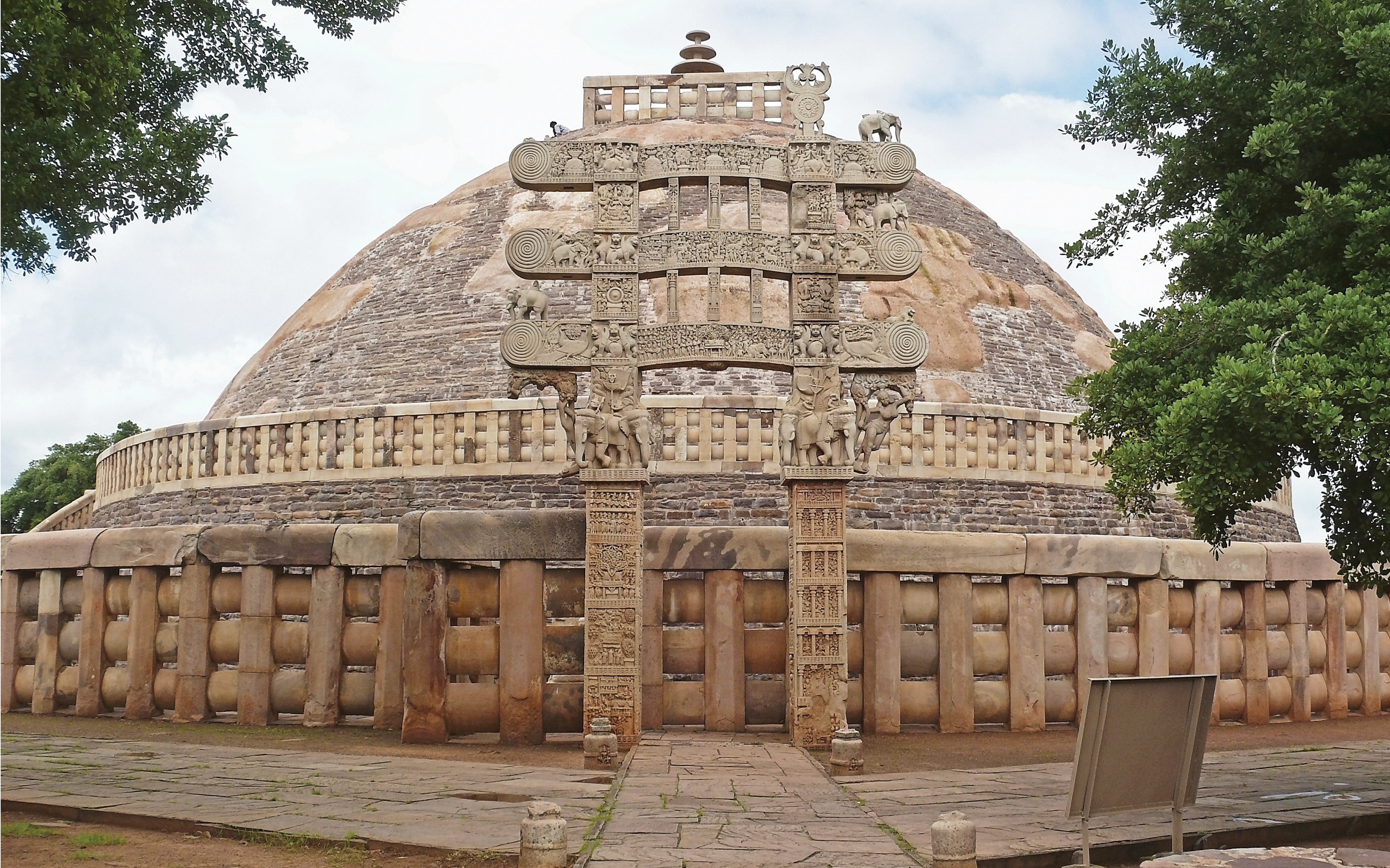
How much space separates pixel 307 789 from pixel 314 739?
8.01ft

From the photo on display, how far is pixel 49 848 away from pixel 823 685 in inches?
190

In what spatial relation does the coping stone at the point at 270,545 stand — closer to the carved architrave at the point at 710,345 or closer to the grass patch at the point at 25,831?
the carved architrave at the point at 710,345

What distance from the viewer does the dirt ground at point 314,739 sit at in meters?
8.47

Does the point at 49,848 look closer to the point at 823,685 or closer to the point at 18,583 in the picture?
the point at 823,685

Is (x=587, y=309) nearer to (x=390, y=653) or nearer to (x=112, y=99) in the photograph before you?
(x=390, y=653)

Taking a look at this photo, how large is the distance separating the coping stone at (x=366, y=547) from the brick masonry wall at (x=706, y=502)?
5411 mm

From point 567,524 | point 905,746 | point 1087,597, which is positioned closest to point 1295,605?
point 1087,597

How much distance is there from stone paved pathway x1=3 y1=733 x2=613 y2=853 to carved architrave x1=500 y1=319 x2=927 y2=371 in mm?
2862

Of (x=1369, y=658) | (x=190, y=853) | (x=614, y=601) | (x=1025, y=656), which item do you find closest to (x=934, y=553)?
(x=1025, y=656)

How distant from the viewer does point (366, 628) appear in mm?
9750

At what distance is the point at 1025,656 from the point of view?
9.65 meters

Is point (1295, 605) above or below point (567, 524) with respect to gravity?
below

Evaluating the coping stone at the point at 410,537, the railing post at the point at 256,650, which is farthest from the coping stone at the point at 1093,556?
the railing post at the point at 256,650

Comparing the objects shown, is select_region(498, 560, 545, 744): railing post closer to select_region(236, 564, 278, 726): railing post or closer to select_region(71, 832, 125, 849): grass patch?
select_region(236, 564, 278, 726): railing post
